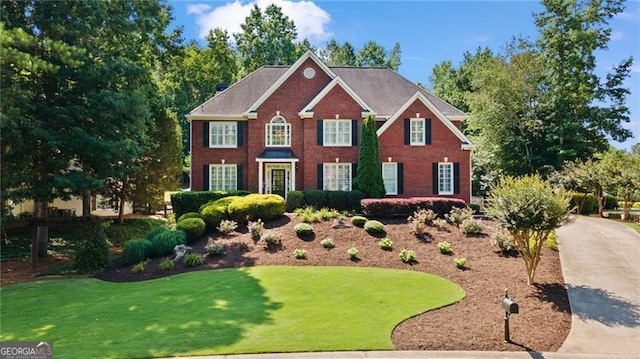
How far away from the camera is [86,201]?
2105 cm

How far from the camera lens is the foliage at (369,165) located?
21172mm

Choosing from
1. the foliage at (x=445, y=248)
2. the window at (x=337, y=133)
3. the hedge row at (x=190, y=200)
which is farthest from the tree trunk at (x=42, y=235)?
the foliage at (x=445, y=248)

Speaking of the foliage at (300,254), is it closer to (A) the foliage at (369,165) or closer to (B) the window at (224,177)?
(A) the foliage at (369,165)

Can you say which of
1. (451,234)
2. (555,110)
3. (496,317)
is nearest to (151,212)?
(451,234)

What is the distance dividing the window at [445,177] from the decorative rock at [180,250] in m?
14.7

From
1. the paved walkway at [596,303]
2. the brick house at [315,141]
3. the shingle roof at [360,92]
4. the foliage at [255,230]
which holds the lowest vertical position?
the paved walkway at [596,303]

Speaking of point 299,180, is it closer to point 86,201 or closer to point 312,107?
point 312,107

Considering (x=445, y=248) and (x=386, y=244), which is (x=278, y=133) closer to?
(x=386, y=244)

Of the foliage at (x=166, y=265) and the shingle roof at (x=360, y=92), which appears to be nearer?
the foliage at (x=166, y=265)

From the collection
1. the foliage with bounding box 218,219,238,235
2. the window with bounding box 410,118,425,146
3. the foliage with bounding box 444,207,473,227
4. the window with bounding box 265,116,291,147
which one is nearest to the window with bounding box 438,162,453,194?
the window with bounding box 410,118,425,146

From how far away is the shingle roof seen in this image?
80.5 feet

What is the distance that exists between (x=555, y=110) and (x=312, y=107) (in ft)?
68.9

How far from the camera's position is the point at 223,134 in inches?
945

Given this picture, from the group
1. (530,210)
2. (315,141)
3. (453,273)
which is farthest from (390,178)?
(530,210)
